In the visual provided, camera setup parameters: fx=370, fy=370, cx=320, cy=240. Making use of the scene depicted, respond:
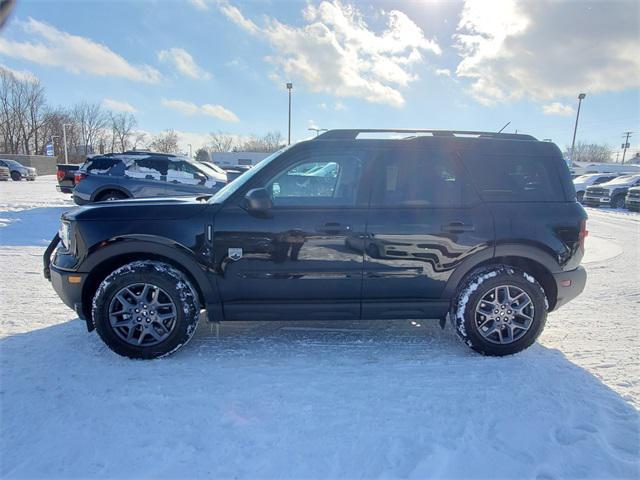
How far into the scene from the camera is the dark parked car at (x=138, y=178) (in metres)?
9.66

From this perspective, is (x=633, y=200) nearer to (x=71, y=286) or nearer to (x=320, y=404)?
(x=320, y=404)

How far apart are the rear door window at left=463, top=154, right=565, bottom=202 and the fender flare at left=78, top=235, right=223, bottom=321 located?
8.32ft

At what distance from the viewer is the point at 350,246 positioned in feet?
10.5

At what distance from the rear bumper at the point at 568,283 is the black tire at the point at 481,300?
206mm

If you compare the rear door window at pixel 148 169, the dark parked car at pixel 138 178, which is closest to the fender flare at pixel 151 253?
the dark parked car at pixel 138 178

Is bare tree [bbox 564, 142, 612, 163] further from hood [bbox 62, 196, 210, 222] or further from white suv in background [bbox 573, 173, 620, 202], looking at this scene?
hood [bbox 62, 196, 210, 222]

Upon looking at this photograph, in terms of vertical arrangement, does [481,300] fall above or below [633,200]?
A: below

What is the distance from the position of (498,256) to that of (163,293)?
296cm

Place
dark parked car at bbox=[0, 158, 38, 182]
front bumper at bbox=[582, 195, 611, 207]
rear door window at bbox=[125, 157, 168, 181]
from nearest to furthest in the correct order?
rear door window at bbox=[125, 157, 168, 181] < front bumper at bbox=[582, 195, 611, 207] < dark parked car at bbox=[0, 158, 38, 182]

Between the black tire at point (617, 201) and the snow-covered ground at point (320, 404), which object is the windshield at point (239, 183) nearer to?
the snow-covered ground at point (320, 404)

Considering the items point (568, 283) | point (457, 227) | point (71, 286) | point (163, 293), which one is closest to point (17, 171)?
point (71, 286)

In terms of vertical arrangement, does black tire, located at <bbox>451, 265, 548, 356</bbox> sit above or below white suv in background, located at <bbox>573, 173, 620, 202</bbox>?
below

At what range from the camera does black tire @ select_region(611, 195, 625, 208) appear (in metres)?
19.2

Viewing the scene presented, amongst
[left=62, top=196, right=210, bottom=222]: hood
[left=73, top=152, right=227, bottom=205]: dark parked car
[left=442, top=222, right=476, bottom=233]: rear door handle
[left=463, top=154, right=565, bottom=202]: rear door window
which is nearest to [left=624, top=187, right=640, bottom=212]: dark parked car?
[left=463, top=154, right=565, bottom=202]: rear door window
